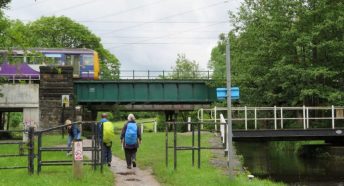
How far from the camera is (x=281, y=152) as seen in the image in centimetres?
3712

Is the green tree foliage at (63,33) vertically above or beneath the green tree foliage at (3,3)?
above

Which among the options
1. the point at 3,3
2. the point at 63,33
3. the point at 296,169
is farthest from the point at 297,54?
the point at 63,33

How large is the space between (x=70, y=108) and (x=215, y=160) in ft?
79.6

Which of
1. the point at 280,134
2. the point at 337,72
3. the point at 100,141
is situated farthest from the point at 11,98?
the point at 100,141

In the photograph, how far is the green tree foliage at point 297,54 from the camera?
112ft

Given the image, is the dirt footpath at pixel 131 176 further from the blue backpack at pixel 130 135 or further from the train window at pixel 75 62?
the train window at pixel 75 62

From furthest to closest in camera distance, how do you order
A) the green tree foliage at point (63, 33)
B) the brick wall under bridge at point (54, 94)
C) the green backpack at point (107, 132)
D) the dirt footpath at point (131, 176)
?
the green tree foliage at point (63, 33) → the brick wall under bridge at point (54, 94) → the green backpack at point (107, 132) → the dirt footpath at point (131, 176)

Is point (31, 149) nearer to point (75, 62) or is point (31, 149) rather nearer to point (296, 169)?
point (296, 169)

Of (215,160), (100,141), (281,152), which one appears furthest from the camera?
(281,152)

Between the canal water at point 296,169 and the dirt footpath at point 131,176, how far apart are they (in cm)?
759

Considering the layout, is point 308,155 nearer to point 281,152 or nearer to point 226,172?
point 281,152

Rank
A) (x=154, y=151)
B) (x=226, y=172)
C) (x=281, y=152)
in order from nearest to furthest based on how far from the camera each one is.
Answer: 1. (x=226, y=172)
2. (x=154, y=151)
3. (x=281, y=152)

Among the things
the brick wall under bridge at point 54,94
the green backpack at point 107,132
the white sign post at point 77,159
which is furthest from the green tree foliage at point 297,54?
the white sign post at point 77,159

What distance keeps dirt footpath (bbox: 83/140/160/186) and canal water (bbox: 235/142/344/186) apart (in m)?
7.59
